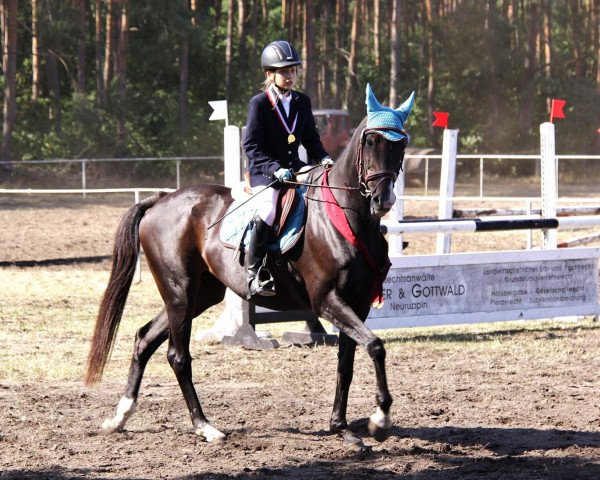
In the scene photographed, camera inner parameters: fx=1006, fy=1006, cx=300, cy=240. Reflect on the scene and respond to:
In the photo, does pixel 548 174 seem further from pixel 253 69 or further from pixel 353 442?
pixel 253 69

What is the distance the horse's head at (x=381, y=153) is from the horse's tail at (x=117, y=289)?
212 cm

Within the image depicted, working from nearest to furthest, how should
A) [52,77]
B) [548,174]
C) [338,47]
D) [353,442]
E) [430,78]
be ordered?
1. [353,442]
2. [548,174]
3. [52,77]
4. [430,78]
5. [338,47]

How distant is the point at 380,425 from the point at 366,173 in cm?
143

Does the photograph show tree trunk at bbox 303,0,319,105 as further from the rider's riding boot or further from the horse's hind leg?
the rider's riding boot

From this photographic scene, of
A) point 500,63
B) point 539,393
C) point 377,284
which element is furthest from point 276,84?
point 500,63

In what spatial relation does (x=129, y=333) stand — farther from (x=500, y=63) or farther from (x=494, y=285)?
(x=500, y=63)

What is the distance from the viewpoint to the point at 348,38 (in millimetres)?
49781

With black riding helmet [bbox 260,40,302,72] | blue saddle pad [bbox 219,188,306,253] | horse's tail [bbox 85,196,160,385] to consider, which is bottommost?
horse's tail [bbox 85,196,160,385]

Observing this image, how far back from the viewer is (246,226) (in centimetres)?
656

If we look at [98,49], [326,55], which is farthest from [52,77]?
[326,55]

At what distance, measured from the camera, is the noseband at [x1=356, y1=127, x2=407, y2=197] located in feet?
18.4

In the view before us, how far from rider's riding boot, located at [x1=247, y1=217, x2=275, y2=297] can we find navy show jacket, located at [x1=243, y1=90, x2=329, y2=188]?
320 mm

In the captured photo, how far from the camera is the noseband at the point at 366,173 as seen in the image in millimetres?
5621

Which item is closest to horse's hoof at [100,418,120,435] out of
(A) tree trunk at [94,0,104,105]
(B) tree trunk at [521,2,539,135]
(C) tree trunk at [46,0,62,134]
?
(A) tree trunk at [94,0,104,105]
